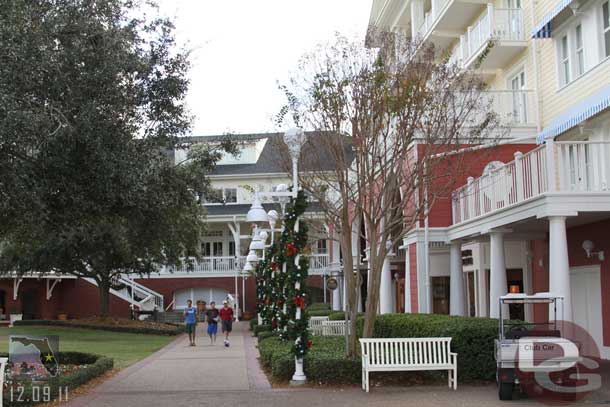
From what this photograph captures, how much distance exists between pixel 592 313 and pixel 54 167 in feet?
42.8

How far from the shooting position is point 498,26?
74.9ft

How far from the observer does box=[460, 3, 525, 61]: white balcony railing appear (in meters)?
22.3

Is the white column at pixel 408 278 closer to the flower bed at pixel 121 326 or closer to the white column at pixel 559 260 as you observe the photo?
the white column at pixel 559 260

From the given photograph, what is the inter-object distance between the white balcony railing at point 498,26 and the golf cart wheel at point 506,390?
12.0 metres

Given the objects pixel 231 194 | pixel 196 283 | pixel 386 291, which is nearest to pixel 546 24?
pixel 386 291

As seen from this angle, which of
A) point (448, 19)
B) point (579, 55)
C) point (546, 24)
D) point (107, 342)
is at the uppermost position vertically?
point (448, 19)

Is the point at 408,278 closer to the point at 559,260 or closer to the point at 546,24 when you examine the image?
the point at 546,24

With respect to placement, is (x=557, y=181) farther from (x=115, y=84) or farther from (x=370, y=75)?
(x=115, y=84)

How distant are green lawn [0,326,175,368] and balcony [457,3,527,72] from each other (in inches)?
536

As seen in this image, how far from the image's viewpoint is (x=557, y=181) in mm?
14734

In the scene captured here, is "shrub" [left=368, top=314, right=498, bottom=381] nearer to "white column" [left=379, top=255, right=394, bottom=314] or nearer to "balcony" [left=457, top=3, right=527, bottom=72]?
"balcony" [left=457, top=3, right=527, bottom=72]

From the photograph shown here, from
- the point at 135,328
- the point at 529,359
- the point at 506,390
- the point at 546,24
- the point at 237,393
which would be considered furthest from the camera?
the point at 135,328

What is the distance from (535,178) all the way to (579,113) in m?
3.34

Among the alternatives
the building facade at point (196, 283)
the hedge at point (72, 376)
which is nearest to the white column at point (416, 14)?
the hedge at point (72, 376)
